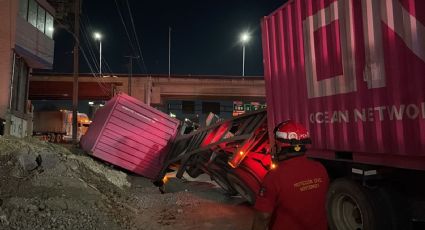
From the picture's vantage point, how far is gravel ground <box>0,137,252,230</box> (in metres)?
6.21

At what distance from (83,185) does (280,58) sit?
15.6 feet

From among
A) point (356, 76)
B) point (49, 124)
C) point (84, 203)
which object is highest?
point (49, 124)

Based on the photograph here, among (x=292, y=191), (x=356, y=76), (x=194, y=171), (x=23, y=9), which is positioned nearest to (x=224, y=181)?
(x=194, y=171)

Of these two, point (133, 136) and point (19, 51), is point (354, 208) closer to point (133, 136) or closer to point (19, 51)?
point (133, 136)

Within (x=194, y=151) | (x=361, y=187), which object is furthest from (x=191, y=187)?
(x=361, y=187)

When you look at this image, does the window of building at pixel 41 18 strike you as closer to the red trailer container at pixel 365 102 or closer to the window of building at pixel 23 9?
the window of building at pixel 23 9

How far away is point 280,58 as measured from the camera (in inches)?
294

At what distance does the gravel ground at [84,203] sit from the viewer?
6.21 metres

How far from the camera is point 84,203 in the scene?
23.7 feet

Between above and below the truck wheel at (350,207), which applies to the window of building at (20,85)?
above

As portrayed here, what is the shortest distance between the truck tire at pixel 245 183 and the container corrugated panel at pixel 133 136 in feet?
17.6

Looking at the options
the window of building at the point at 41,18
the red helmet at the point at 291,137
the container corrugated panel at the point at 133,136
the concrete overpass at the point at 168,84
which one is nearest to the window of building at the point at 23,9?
the window of building at the point at 41,18

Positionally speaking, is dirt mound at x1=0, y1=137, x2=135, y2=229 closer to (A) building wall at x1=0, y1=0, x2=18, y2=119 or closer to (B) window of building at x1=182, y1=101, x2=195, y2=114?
(A) building wall at x1=0, y1=0, x2=18, y2=119

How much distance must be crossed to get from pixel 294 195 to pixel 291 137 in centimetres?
44
